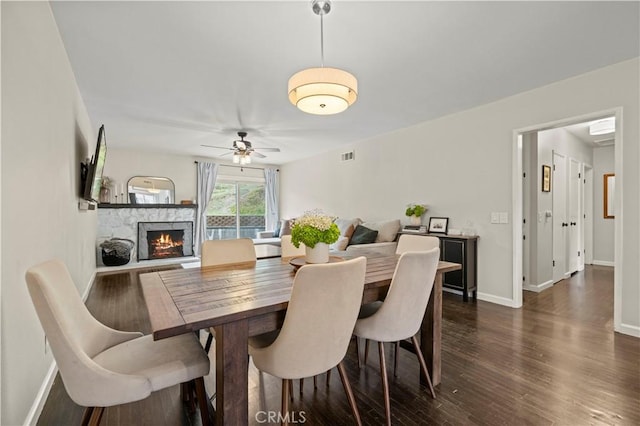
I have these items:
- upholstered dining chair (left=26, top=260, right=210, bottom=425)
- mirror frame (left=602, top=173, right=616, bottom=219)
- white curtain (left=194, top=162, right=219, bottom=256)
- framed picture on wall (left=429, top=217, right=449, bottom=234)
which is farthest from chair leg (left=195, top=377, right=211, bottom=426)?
mirror frame (left=602, top=173, right=616, bottom=219)

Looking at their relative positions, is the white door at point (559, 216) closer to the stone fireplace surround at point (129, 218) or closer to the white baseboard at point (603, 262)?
the white baseboard at point (603, 262)

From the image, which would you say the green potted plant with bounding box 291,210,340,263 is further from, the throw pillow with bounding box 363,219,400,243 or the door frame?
the throw pillow with bounding box 363,219,400,243

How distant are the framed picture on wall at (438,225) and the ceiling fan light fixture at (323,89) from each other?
283 centimetres

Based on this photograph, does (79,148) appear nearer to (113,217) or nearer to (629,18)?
(113,217)

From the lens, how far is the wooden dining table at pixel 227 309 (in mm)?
1159

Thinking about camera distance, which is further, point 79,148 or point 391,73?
point 79,148

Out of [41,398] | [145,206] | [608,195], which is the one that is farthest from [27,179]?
[608,195]

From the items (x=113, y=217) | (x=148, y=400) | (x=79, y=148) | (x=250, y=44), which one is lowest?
(x=148, y=400)

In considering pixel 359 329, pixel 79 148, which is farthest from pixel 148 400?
pixel 79 148

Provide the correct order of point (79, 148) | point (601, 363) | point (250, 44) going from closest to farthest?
point (601, 363) → point (250, 44) → point (79, 148)

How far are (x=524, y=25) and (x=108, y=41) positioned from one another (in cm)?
325

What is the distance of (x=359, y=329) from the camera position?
5.71 ft

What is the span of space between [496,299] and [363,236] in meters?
2.02

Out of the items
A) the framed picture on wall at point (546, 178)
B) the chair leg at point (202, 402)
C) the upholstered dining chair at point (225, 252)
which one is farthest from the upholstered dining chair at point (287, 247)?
the framed picture on wall at point (546, 178)
